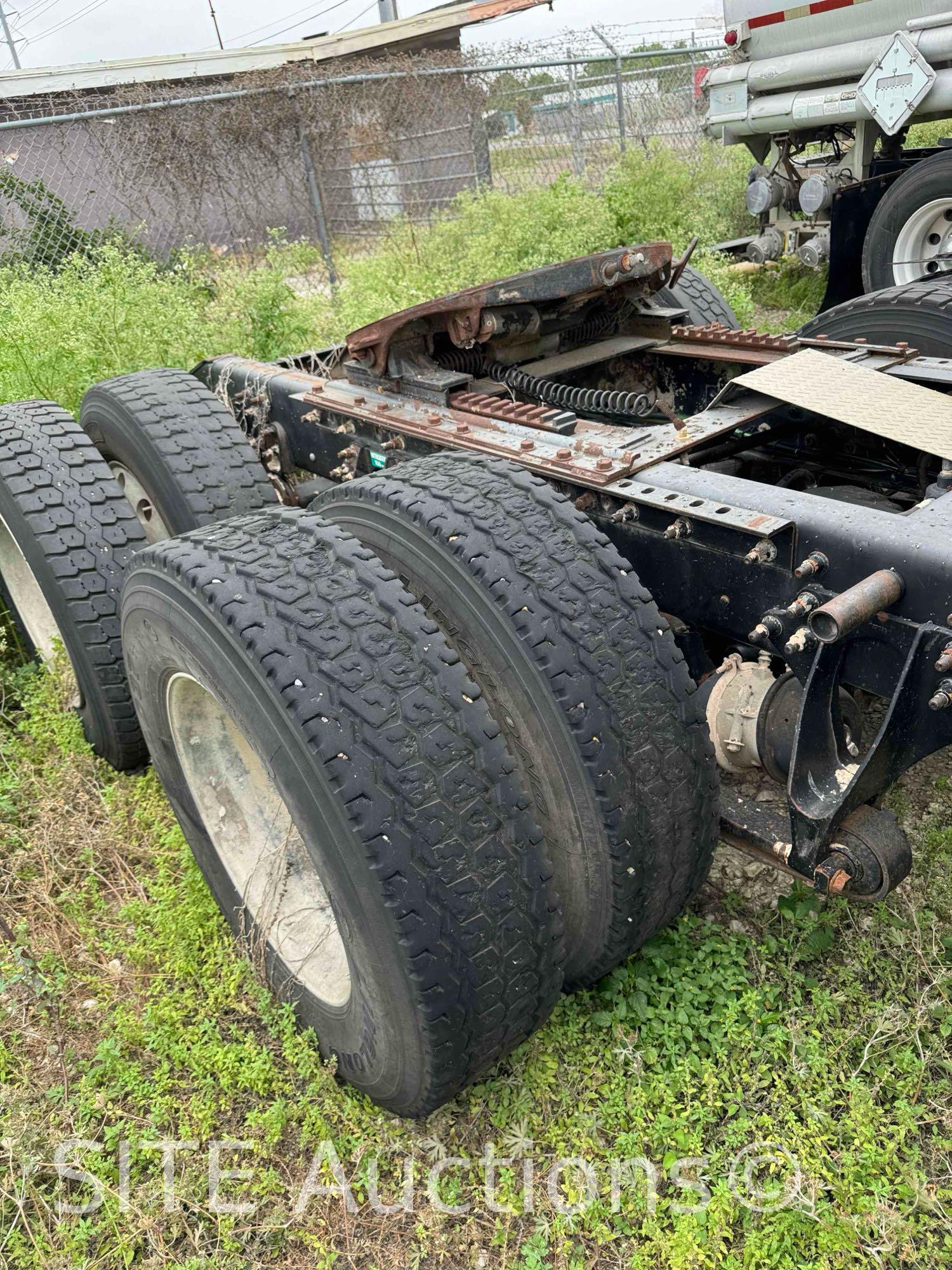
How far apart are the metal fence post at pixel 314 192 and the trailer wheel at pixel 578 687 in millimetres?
9705

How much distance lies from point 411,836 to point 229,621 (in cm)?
58

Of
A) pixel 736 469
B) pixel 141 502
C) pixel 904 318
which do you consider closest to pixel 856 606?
pixel 736 469

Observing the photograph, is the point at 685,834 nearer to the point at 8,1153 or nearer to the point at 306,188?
the point at 8,1153

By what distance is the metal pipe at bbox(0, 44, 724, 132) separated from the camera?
10102 mm

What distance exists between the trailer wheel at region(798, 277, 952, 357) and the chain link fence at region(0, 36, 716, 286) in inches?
324

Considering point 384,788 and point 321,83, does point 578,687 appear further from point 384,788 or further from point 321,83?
point 321,83

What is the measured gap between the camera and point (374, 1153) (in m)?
2.26

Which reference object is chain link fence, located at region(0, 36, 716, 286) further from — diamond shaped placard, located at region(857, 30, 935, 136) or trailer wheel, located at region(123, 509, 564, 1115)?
trailer wheel, located at region(123, 509, 564, 1115)

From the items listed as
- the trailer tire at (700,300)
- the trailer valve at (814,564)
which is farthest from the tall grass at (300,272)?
the trailer valve at (814,564)

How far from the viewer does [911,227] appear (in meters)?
6.32

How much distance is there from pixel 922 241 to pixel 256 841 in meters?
5.93

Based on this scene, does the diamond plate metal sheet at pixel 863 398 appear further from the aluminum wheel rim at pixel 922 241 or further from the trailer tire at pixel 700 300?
the aluminum wheel rim at pixel 922 241

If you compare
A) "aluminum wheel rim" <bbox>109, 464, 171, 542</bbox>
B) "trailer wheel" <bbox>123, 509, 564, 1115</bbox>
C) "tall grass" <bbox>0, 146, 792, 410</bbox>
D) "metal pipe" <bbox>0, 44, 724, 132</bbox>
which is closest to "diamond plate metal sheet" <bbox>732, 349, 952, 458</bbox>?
"trailer wheel" <bbox>123, 509, 564, 1115</bbox>

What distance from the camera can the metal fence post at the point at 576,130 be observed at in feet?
40.0
